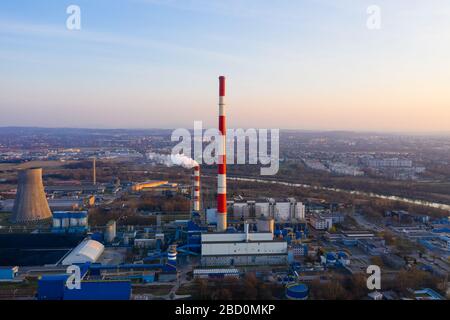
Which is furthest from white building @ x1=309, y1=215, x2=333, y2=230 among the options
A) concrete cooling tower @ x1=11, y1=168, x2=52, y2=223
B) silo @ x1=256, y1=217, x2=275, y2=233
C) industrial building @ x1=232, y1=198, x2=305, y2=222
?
concrete cooling tower @ x1=11, y1=168, x2=52, y2=223

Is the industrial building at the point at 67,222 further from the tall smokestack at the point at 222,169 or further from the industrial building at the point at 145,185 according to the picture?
the industrial building at the point at 145,185

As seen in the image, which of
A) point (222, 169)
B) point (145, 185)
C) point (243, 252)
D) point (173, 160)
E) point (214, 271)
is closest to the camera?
point (214, 271)

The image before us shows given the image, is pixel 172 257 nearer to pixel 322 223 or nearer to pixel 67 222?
pixel 67 222

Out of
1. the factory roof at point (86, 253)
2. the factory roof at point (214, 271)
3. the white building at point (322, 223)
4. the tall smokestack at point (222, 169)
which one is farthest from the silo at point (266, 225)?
the factory roof at point (86, 253)

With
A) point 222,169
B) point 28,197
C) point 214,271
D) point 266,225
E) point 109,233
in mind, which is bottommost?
point 214,271

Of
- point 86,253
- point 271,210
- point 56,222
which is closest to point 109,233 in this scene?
point 86,253

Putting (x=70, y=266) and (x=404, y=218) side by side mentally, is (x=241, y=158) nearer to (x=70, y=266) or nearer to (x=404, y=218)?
(x=404, y=218)

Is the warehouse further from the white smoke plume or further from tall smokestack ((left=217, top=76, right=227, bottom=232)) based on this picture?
the white smoke plume
